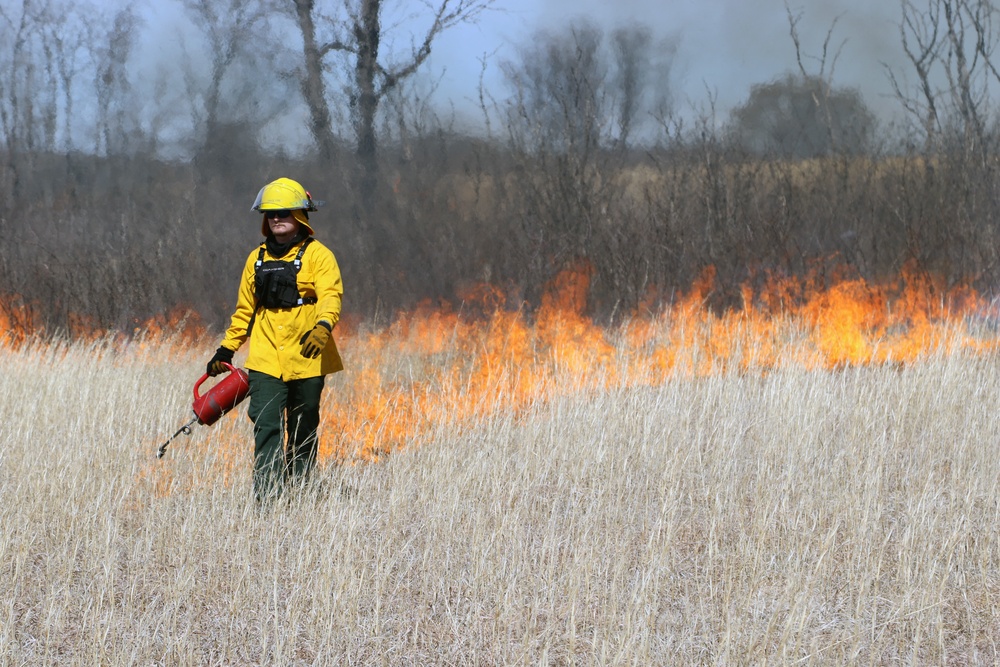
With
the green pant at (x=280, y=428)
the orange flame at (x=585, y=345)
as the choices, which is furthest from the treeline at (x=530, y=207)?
the green pant at (x=280, y=428)

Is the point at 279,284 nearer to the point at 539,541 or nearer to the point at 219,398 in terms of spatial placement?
the point at 219,398

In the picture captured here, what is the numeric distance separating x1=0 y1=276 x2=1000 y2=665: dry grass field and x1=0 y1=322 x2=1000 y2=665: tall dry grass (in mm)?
17

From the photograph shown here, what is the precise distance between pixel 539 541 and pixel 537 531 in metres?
Result: 0.06

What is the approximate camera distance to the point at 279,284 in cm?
415

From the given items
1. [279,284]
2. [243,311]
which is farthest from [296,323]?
[243,311]

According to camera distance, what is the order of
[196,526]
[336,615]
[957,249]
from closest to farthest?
1. [336,615]
2. [196,526]
3. [957,249]

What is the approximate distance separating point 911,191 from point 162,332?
8161mm

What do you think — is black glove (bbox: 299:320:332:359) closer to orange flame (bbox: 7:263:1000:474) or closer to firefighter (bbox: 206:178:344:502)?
firefighter (bbox: 206:178:344:502)

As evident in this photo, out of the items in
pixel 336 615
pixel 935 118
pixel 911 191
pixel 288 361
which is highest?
pixel 935 118

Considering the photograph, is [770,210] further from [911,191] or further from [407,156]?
[407,156]

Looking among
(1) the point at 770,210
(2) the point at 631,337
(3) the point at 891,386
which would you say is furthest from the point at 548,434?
(1) the point at 770,210

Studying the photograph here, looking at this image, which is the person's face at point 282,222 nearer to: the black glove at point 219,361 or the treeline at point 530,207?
the black glove at point 219,361

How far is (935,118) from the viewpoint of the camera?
31.6ft

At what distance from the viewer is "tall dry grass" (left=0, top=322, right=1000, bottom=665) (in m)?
2.90
